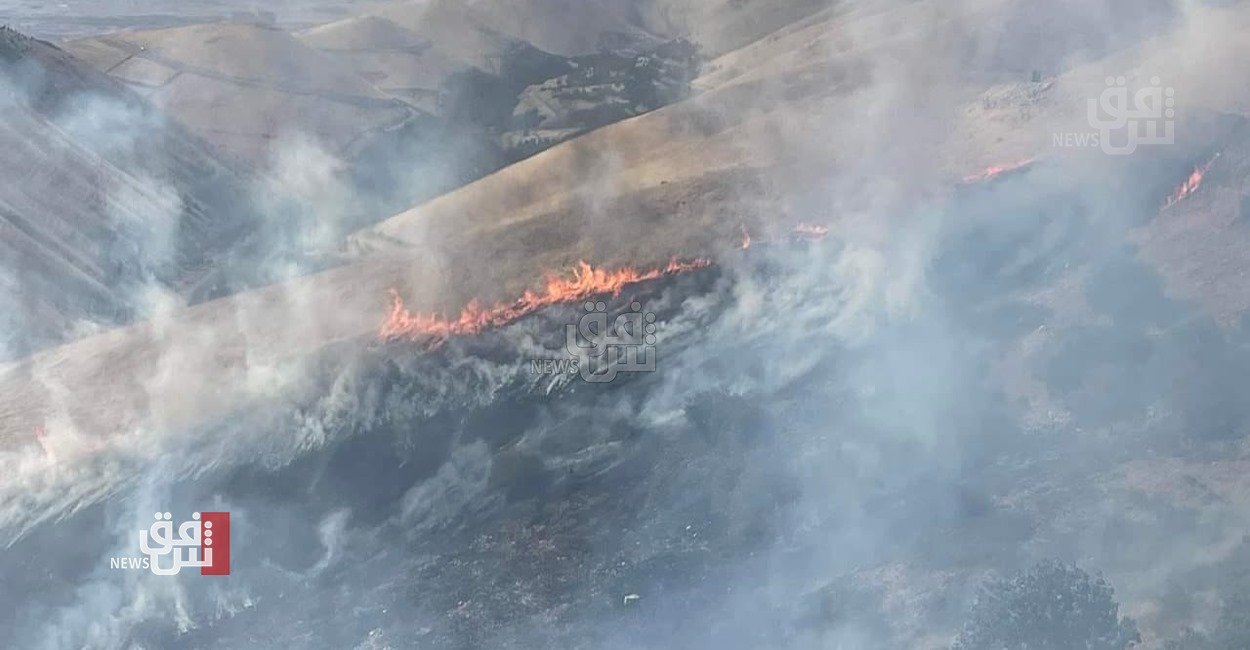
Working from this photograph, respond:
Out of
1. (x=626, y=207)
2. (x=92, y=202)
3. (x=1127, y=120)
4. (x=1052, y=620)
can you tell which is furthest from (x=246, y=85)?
(x=1052, y=620)

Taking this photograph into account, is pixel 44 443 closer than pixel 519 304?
Yes

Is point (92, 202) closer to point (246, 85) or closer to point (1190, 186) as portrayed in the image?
point (246, 85)

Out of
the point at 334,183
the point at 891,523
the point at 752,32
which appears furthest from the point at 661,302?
the point at 752,32

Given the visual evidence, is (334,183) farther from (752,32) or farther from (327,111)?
(752,32)

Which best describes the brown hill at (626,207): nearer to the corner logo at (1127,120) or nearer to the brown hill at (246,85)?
the corner logo at (1127,120)

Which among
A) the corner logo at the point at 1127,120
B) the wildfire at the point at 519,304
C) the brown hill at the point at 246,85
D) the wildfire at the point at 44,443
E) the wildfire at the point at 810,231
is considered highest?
the brown hill at the point at 246,85

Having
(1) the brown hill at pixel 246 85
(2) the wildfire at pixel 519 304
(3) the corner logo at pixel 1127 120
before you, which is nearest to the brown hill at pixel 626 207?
(2) the wildfire at pixel 519 304
